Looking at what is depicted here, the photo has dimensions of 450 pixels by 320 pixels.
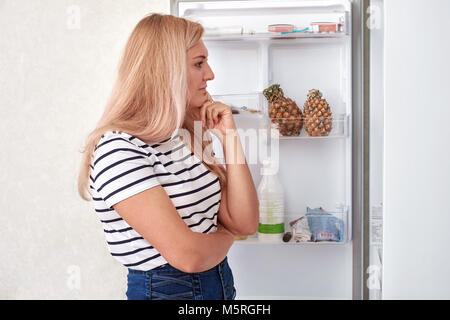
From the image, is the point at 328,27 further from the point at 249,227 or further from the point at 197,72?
the point at 249,227

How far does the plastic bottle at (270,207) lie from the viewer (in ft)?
5.11

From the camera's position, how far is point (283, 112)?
5.02 ft

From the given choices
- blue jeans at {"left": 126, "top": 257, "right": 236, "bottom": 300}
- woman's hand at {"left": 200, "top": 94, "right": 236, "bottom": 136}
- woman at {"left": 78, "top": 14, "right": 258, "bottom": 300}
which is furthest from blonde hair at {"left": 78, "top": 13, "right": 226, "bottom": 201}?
blue jeans at {"left": 126, "top": 257, "right": 236, "bottom": 300}

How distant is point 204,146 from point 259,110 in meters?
0.37

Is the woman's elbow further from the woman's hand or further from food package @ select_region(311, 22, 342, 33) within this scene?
food package @ select_region(311, 22, 342, 33)

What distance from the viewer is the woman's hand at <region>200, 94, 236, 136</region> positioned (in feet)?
3.68

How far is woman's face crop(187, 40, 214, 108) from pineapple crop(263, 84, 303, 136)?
0.47 m

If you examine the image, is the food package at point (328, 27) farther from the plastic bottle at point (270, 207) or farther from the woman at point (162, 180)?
the woman at point (162, 180)

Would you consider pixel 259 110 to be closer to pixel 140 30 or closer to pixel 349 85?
pixel 349 85

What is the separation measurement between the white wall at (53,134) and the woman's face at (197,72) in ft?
2.39

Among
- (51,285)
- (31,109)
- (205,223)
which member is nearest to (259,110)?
(205,223)

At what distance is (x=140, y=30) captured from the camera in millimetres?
991

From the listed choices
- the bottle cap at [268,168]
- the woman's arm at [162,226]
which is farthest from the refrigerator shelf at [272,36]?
the woman's arm at [162,226]

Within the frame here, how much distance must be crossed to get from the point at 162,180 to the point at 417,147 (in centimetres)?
54
